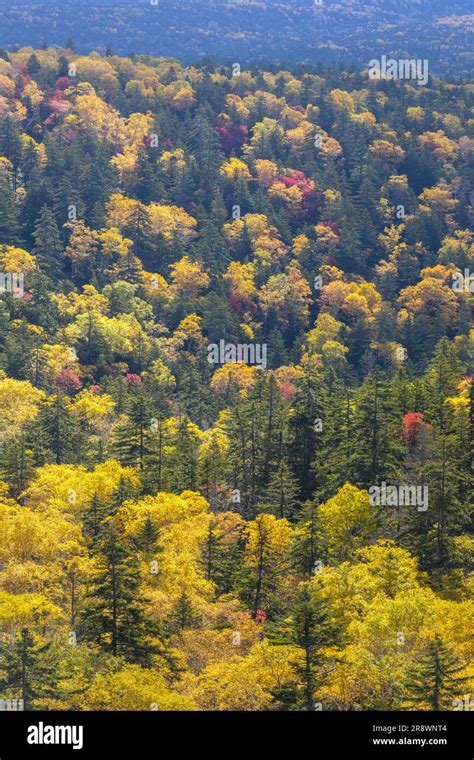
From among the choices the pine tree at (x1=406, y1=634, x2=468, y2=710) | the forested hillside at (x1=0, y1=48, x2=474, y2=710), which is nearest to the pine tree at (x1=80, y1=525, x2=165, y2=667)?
the forested hillside at (x1=0, y1=48, x2=474, y2=710)

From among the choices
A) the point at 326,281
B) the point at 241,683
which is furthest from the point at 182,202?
the point at 241,683

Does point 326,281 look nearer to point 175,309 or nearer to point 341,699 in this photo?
point 175,309

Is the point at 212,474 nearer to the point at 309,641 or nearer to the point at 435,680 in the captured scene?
the point at 309,641

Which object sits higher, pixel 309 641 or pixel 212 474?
pixel 212 474

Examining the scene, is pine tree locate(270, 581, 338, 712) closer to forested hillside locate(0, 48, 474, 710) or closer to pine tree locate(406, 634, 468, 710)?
forested hillside locate(0, 48, 474, 710)

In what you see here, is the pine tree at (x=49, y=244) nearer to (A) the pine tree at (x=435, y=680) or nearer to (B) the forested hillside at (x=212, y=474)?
(B) the forested hillside at (x=212, y=474)

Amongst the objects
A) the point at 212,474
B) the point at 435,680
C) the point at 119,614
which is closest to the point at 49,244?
the point at 212,474

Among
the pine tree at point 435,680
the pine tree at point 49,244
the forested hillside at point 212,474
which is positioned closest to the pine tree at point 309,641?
the forested hillside at point 212,474
